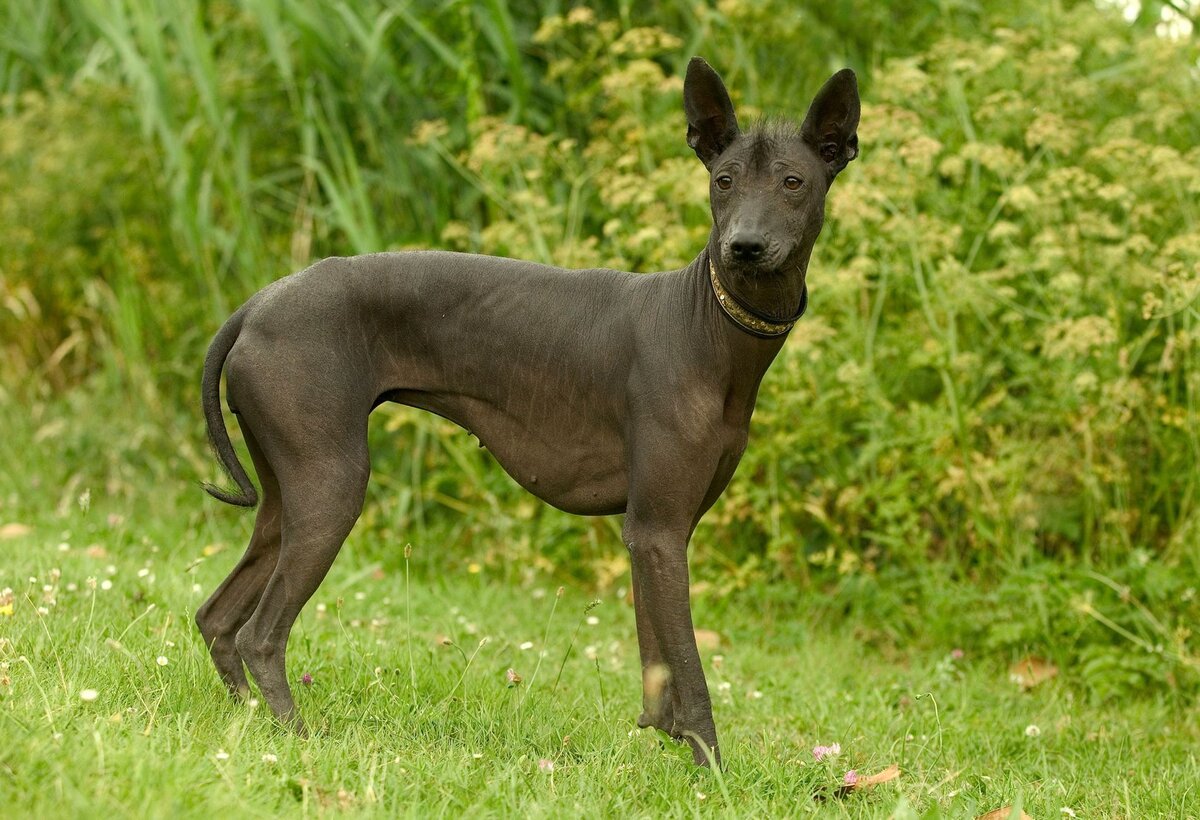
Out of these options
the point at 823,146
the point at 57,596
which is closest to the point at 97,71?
the point at 57,596

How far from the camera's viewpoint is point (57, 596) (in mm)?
4391

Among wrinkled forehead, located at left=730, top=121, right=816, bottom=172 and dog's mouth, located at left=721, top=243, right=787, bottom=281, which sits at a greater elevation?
wrinkled forehead, located at left=730, top=121, right=816, bottom=172

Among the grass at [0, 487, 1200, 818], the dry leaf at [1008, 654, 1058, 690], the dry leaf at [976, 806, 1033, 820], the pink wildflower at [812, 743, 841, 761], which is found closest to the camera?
the grass at [0, 487, 1200, 818]

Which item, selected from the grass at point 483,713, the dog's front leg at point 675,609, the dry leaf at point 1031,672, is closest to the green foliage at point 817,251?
the dry leaf at point 1031,672

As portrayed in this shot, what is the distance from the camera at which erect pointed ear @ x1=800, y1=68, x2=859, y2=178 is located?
3.38m

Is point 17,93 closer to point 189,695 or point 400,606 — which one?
point 400,606

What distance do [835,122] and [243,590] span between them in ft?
6.96

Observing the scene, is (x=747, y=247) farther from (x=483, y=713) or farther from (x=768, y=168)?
(x=483, y=713)

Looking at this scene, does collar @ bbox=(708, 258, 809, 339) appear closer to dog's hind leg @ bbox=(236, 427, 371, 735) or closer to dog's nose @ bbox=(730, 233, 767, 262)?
dog's nose @ bbox=(730, 233, 767, 262)

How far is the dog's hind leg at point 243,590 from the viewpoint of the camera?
3.77 metres

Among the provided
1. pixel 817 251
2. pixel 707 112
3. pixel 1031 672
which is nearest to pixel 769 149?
pixel 707 112

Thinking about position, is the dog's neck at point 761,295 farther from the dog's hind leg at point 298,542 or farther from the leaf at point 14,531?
the leaf at point 14,531

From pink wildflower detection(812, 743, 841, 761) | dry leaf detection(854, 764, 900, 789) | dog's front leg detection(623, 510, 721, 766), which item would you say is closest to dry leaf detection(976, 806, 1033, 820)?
dry leaf detection(854, 764, 900, 789)

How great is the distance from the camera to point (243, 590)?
382cm
